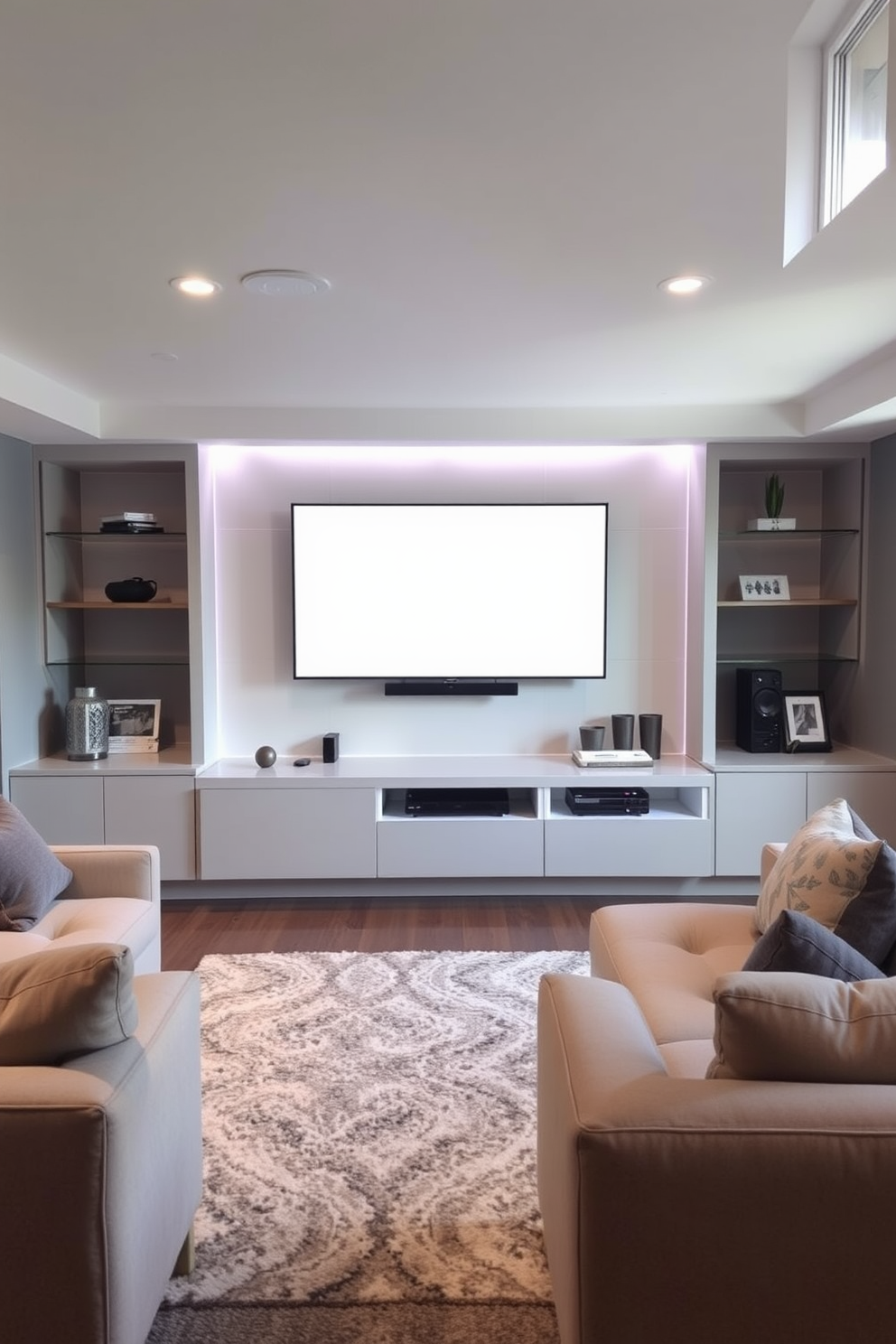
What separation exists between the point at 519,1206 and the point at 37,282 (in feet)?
8.92

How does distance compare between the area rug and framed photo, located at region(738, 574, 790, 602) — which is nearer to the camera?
the area rug

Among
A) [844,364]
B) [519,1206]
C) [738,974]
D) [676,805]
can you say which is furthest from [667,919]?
[844,364]

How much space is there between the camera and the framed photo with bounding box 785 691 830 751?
182 inches

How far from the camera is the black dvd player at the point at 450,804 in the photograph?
4400 mm

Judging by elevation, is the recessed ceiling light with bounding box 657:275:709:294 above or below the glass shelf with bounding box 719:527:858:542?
above

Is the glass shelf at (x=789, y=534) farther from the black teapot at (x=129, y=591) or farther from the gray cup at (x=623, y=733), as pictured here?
the black teapot at (x=129, y=591)

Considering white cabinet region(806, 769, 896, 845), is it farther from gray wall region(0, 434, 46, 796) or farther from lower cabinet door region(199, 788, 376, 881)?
gray wall region(0, 434, 46, 796)

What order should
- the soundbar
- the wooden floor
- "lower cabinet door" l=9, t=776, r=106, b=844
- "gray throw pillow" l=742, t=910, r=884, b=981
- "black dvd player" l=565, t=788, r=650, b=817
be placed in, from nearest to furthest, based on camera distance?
"gray throw pillow" l=742, t=910, r=884, b=981
the wooden floor
"lower cabinet door" l=9, t=776, r=106, b=844
"black dvd player" l=565, t=788, r=650, b=817
the soundbar

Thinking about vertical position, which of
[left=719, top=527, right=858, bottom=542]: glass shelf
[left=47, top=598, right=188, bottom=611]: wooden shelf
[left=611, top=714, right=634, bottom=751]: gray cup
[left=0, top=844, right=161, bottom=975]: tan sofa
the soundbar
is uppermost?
[left=719, top=527, right=858, bottom=542]: glass shelf

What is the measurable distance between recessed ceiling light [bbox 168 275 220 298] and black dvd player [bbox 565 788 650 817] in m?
2.80

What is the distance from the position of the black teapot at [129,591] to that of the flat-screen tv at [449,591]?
29.9 inches

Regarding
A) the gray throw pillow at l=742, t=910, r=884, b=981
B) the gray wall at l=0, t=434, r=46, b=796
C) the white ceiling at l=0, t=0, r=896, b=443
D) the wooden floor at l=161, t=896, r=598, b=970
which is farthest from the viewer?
the gray wall at l=0, t=434, r=46, b=796

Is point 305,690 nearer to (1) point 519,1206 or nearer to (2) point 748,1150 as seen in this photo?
(1) point 519,1206

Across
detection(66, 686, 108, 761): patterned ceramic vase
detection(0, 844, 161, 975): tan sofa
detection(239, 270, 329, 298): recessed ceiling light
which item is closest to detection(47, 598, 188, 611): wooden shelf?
detection(66, 686, 108, 761): patterned ceramic vase
